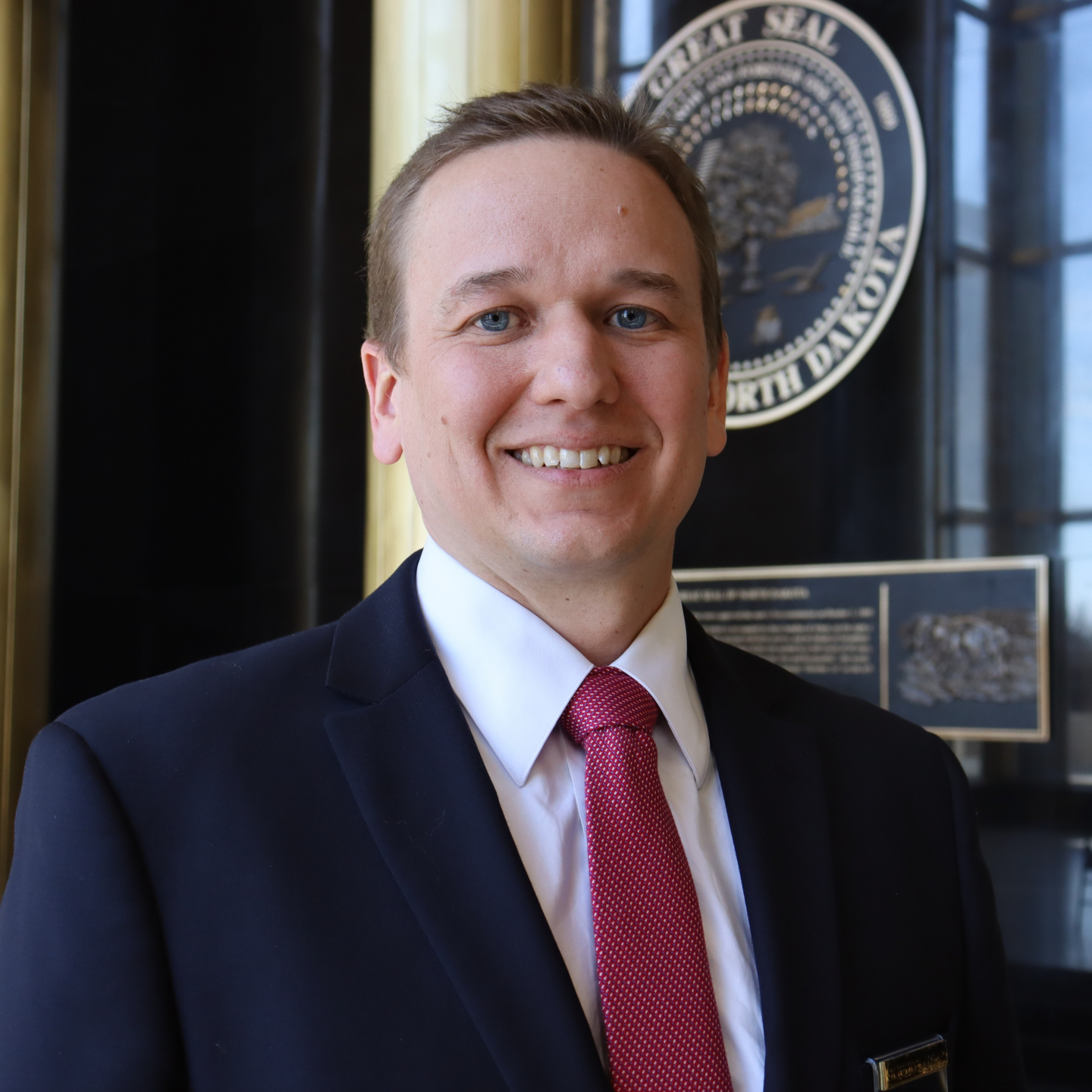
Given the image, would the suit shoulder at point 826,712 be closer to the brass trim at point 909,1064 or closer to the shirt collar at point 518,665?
the shirt collar at point 518,665

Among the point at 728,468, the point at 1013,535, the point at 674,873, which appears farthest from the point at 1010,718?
the point at 674,873

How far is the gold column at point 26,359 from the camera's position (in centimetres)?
662

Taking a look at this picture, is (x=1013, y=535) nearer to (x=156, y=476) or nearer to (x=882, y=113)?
(x=882, y=113)

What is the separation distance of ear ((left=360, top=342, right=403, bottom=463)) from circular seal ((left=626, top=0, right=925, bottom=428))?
8.33ft

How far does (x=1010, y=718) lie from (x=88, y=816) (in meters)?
3.13

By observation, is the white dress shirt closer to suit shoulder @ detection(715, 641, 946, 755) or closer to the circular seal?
suit shoulder @ detection(715, 641, 946, 755)

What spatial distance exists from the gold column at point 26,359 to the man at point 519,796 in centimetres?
510

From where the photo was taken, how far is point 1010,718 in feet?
12.9

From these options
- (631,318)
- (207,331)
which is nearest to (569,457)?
(631,318)

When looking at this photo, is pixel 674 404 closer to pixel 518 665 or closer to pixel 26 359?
pixel 518 665

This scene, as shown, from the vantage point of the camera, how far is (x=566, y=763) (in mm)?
1756

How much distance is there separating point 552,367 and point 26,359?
5.68m

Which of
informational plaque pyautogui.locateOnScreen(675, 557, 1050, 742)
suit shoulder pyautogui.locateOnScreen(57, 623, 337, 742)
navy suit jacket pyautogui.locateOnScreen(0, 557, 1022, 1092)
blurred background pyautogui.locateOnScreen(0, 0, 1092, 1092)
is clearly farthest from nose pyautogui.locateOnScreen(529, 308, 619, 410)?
blurred background pyautogui.locateOnScreen(0, 0, 1092, 1092)

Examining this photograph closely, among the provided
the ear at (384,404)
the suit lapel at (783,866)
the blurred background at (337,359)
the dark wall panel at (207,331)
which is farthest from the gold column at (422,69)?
the suit lapel at (783,866)
